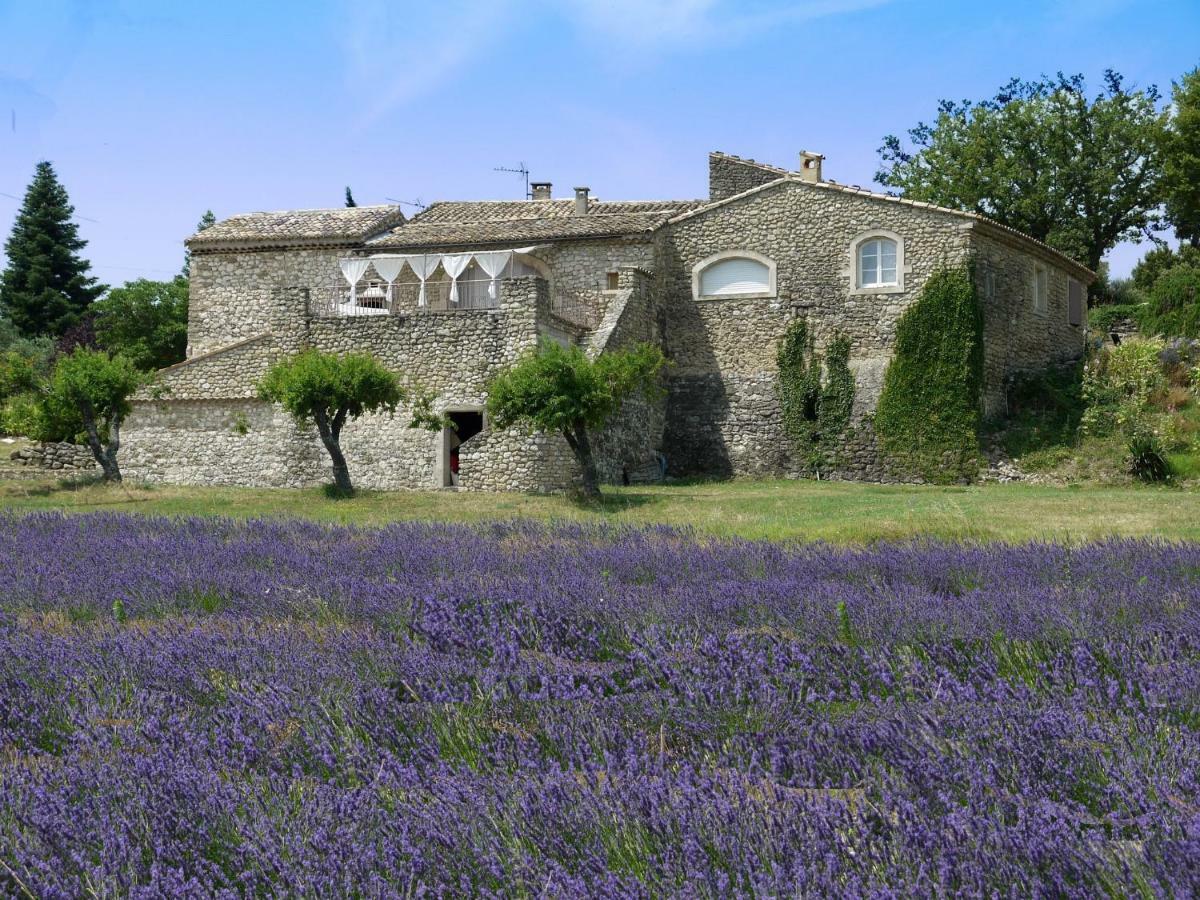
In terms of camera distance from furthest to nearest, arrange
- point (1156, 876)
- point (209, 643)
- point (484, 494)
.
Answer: point (484, 494) → point (209, 643) → point (1156, 876)

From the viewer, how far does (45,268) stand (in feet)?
128

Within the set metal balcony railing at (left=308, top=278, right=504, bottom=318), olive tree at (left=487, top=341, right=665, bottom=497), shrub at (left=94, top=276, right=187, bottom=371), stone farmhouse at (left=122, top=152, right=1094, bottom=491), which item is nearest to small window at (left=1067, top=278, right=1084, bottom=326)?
stone farmhouse at (left=122, top=152, right=1094, bottom=491)

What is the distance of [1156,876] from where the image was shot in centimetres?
238

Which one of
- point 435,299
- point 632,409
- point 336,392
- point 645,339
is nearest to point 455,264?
point 435,299

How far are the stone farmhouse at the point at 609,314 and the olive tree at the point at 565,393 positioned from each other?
157 cm

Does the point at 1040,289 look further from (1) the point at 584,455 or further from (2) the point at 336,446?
(2) the point at 336,446

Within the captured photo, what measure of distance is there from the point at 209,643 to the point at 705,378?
61.5ft

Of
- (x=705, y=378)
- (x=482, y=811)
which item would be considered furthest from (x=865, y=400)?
(x=482, y=811)

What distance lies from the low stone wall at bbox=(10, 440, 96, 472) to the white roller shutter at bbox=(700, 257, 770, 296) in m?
12.1

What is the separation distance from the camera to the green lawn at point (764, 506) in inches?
453

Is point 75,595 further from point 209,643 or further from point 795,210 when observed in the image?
point 795,210

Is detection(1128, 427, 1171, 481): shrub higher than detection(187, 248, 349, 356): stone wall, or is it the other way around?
detection(187, 248, 349, 356): stone wall

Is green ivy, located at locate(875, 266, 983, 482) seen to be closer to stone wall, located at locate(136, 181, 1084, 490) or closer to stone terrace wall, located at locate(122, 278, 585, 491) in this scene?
stone wall, located at locate(136, 181, 1084, 490)

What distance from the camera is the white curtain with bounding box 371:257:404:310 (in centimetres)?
2234
